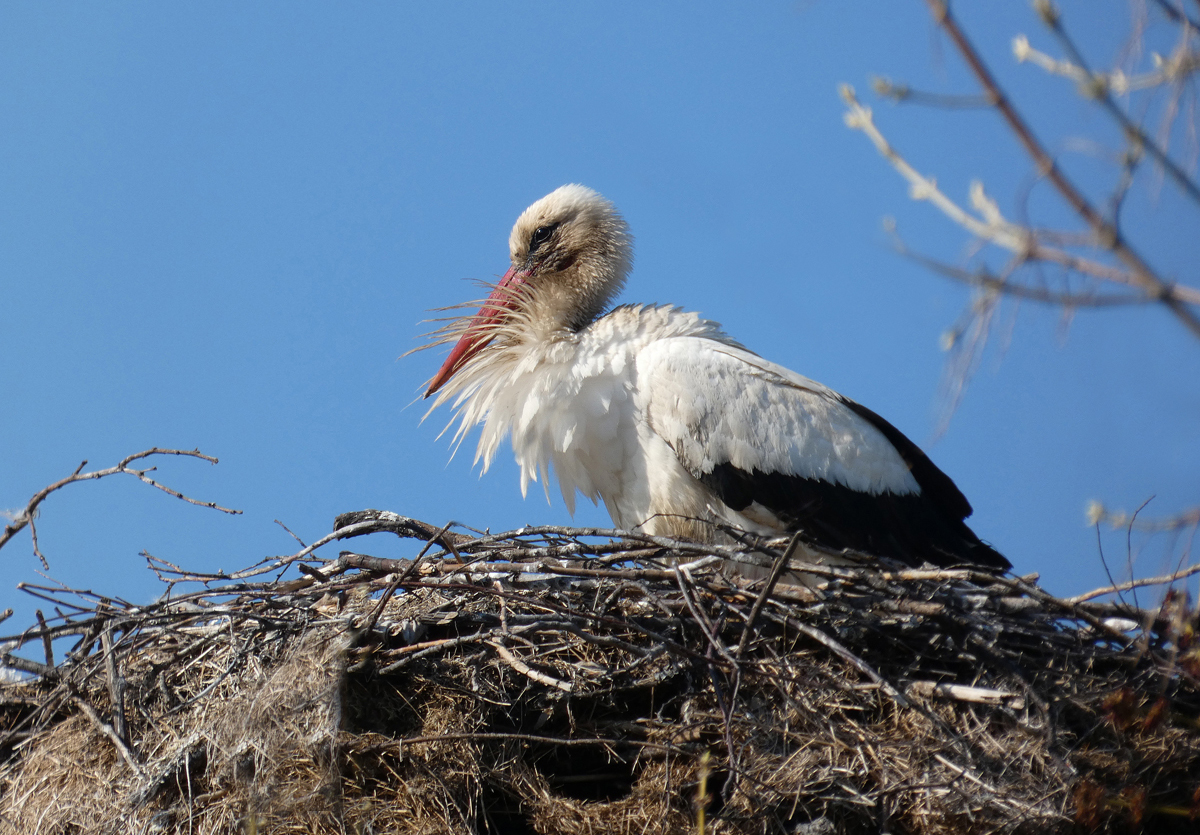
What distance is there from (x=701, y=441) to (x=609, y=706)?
3.18 feet

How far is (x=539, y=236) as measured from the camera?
488 cm

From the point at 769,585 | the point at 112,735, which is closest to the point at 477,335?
the point at 112,735

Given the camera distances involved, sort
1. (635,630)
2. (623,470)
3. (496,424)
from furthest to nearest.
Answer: (496,424), (623,470), (635,630)

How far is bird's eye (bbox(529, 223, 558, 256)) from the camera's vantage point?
16.0ft

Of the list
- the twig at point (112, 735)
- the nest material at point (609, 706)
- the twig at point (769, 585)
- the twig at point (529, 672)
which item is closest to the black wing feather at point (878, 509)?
the nest material at point (609, 706)

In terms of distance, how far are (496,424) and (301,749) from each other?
1.62 meters

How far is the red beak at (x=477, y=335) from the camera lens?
4566 millimetres

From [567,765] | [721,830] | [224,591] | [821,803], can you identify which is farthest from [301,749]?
[821,803]

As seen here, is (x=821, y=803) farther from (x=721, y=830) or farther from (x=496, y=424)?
(x=496, y=424)

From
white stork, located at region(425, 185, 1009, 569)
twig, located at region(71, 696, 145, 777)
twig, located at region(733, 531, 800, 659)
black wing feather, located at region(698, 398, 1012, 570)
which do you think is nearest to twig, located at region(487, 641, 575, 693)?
twig, located at region(733, 531, 800, 659)

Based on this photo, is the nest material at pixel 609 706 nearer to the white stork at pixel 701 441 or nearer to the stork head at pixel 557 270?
the white stork at pixel 701 441

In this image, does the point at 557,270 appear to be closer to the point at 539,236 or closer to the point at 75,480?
the point at 539,236

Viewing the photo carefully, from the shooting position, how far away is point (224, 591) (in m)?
3.24

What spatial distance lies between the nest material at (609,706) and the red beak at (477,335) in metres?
1.42
